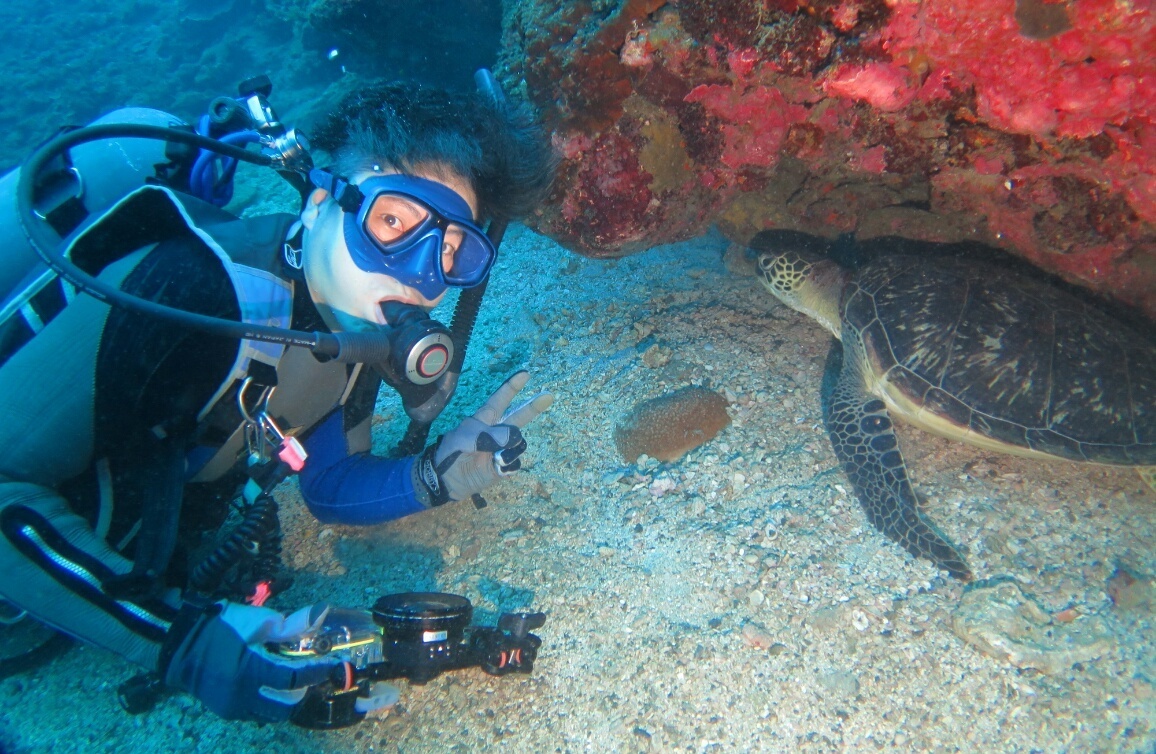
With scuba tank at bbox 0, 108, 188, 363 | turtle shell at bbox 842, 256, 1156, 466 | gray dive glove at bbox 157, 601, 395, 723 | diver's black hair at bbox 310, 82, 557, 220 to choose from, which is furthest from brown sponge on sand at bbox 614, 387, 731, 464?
scuba tank at bbox 0, 108, 188, 363

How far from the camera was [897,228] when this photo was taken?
398cm

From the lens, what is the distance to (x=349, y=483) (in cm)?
263

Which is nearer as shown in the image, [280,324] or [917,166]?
[280,324]

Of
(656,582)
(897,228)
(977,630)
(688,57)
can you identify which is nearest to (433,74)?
(688,57)

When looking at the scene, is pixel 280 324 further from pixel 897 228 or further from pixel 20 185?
pixel 897 228

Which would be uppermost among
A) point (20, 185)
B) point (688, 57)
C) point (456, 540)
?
point (20, 185)

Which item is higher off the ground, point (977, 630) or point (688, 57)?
point (688, 57)

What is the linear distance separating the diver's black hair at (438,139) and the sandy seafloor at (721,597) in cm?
153

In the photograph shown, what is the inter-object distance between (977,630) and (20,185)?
13.2ft

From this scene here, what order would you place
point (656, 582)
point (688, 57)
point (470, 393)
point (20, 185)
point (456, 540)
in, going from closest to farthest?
point (20, 185) → point (656, 582) → point (456, 540) → point (688, 57) → point (470, 393)

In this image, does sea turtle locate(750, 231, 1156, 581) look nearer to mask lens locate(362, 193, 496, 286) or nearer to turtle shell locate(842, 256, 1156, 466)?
turtle shell locate(842, 256, 1156, 466)

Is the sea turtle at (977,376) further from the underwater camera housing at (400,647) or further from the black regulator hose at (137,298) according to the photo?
the black regulator hose at (137,298)

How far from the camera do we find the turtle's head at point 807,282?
3.82m

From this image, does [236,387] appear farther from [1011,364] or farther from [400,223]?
[1011,364]
